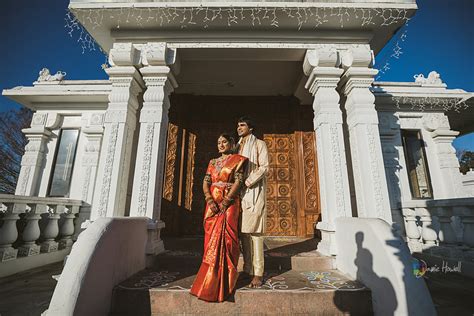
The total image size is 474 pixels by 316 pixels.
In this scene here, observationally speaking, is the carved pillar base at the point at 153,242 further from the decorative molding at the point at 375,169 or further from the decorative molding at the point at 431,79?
the decorative molding at the point at 431,79

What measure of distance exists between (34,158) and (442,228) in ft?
29.8

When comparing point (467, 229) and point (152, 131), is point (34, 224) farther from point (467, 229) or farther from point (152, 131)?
point (467, 229)

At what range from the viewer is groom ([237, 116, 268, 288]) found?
7.82 feet

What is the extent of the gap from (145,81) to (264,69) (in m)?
2.61

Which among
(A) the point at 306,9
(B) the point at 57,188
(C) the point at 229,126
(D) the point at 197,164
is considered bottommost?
(B) the point at 57,188

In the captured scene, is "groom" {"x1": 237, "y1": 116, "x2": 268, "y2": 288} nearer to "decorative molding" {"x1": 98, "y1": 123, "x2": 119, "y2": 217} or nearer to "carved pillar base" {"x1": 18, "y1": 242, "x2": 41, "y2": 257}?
"decorative molding" {"x1": 98, "y1": 123, "x2": 119, "y2": 217}

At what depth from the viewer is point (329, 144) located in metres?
3.54

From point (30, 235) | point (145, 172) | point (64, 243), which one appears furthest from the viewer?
point (64, 243)

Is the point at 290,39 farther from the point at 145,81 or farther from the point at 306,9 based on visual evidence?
the point at 145,81

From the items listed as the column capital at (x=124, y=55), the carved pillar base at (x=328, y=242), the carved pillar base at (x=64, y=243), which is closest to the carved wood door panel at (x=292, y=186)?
the carved pillar base at (x=328, y=242)

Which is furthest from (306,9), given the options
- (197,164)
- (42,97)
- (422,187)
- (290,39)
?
(42,97)

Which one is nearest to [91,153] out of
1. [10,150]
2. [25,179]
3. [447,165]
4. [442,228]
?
[25,179]

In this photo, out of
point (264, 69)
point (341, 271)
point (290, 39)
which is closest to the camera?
point (341, 271)

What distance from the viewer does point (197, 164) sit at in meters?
5.43
